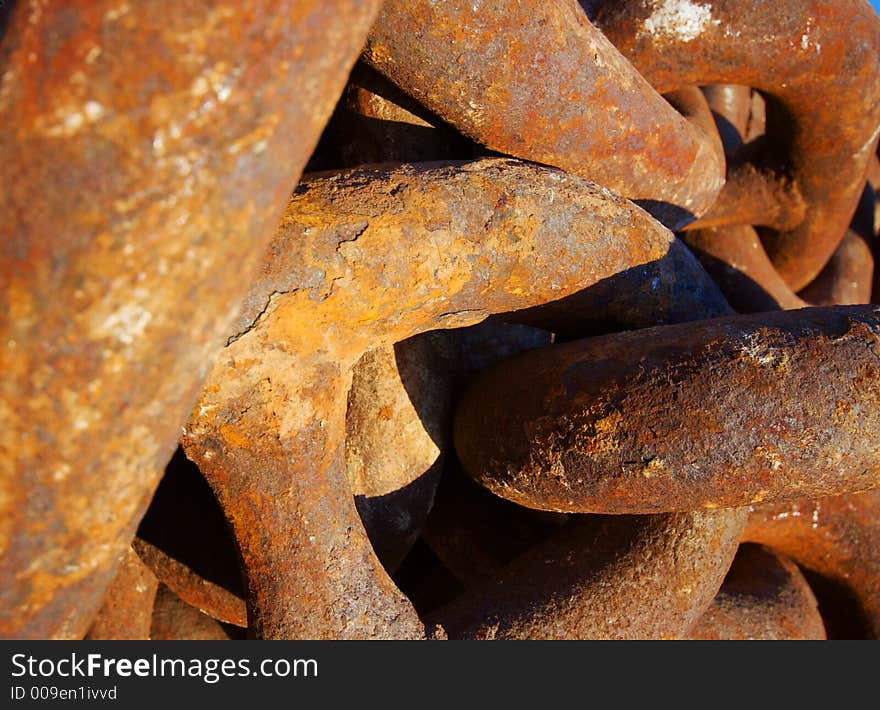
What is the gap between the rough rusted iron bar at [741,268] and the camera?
70.0 inches

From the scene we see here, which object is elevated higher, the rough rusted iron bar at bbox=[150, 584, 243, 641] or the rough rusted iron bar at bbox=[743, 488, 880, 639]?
the rough rusted iron bar at bbox=[743, 488, 880, 639]

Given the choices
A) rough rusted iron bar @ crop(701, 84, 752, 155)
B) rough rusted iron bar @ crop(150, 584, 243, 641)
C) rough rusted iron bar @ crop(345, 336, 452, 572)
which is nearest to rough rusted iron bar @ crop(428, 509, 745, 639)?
rough rusted iron bar @ crop(345, 336, 452, 572)

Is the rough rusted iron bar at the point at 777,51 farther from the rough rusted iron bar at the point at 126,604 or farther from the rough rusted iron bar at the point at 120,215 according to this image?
the rough rusted iron bar at the point at 126,604

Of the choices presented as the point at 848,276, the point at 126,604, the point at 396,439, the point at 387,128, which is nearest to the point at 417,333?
the point at 396,439

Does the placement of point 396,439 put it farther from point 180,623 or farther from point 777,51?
point 777,51

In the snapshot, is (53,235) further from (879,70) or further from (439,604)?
(879,70)

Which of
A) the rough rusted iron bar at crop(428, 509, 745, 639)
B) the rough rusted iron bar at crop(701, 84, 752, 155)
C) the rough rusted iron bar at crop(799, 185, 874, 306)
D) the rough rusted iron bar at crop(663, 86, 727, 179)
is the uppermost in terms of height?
the rough rusted iron bar at crop(663, 86, 727, 179)

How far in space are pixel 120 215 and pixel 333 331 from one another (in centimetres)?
42

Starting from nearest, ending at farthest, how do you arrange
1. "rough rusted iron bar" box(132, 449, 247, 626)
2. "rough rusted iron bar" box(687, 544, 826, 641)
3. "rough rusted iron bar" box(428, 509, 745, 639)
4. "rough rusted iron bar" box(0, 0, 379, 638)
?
"rough rusted iron bar" box(0, 0, 379, 638) < "rough rusted iron bar" box(428, 509, 745, 639) < "rough rusted iron bar" box(132, 449, 247, 626) < "rough rusted iron bar" box(687, 544, 826, 641)

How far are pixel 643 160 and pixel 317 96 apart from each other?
2.58 ft

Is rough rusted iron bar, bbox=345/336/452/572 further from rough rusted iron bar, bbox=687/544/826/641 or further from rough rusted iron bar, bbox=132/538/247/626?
rough rusted iron bar, bbox=687/544/826/641

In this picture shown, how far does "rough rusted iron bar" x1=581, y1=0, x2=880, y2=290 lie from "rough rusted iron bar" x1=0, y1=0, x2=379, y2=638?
101cm

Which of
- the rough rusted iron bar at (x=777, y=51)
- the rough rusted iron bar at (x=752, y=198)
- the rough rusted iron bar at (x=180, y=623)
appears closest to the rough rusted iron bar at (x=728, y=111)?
the rough rusted iron bar at (x=752, y=198)

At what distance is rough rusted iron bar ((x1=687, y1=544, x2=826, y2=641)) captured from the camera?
4.70 ft
